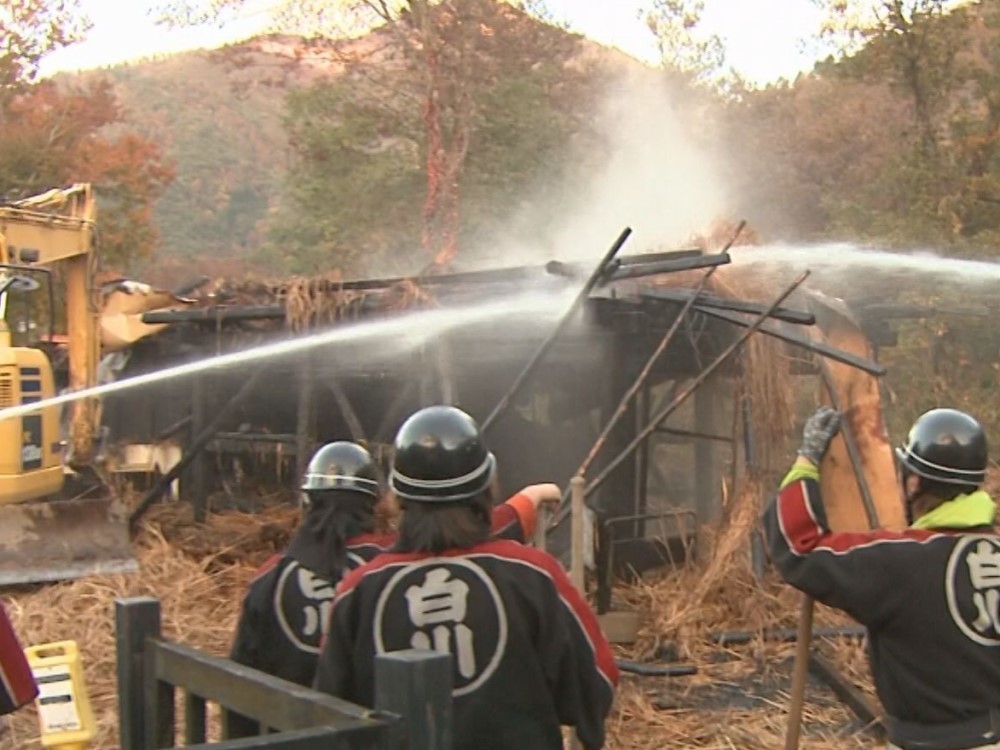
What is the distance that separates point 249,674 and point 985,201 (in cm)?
1884

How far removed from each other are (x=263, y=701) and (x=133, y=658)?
0.81m

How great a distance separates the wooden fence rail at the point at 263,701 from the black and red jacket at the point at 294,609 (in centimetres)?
57

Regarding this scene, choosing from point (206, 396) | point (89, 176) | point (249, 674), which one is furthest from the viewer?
point (89, 176)

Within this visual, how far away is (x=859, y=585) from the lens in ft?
12.3

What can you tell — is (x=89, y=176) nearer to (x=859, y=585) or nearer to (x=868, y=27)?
(x=868, y=27)

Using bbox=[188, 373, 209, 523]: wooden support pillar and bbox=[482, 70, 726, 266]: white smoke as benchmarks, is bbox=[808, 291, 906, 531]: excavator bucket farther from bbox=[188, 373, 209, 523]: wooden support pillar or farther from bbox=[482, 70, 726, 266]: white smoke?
bbox=[482, 70, 726, 266]: white smoke

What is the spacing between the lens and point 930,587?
373 centimetres

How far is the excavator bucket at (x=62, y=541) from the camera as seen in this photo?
29.8ft

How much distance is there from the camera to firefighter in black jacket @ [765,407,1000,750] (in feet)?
12.3

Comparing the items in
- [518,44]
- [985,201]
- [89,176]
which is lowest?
[985,201]

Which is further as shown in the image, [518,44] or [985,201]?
[518,44]

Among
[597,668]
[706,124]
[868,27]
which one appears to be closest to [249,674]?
[597,668]

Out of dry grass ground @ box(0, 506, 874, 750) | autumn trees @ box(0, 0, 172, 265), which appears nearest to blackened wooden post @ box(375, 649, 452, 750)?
dry grass ground @ box(0, 506, 874, 750)

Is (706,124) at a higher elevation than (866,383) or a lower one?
higher
